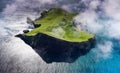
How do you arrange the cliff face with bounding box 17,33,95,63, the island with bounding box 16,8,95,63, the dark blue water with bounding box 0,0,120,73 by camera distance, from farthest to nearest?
the island with bounding box 16,8,95,63 → the cliff face with bounding box 17,33,95,63 → the dark blue water with bounding box 0,0,120,73

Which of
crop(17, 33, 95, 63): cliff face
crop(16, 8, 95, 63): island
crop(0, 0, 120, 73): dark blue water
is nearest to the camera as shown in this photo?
crop(0, 0, 120, 73): dark blue water

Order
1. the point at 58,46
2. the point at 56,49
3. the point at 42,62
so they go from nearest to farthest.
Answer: the point at 42,62
the point at 56,49
the point at 58,46

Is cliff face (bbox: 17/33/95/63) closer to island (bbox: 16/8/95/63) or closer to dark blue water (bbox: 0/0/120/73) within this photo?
island (bbox: 16/8/95/63)

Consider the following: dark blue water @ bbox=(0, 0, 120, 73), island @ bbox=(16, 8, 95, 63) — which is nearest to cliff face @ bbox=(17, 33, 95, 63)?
island @ bbox=(16, 8, 95, 63)

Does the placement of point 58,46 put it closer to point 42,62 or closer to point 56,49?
point 56,49

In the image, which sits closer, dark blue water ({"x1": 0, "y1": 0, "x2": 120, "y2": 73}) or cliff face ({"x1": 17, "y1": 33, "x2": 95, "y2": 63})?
dark blue water ({"x1": 0, "y1": 0, "x2": 120, "y2": 73})

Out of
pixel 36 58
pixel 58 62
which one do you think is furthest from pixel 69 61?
pixel 36 58

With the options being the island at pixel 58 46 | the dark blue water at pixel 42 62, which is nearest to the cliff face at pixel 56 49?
the island at pixel 58 46

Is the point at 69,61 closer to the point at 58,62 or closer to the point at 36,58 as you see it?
the point at 58,62

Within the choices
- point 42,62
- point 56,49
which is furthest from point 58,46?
point 42,62
